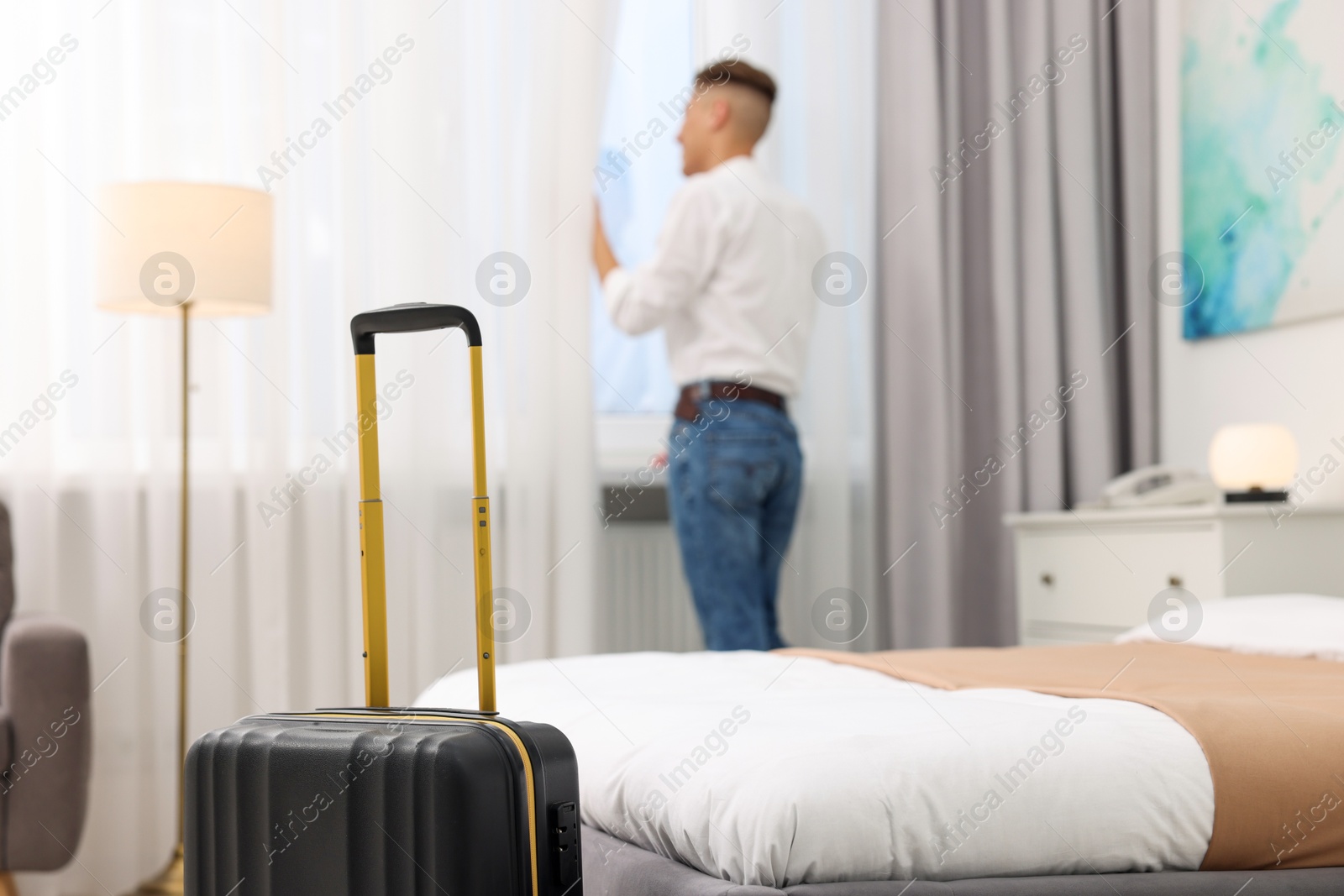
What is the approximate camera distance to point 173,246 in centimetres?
247

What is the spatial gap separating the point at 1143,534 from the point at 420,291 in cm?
171

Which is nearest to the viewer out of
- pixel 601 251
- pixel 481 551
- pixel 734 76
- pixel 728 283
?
pixel 481 551

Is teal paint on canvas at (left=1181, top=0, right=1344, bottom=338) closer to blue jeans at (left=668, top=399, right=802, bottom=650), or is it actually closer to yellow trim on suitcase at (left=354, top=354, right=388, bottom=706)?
blue jeans at (left=668, top=399, right=802, bottom=650)

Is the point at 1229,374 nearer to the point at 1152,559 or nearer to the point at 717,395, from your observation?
the point at 1152,559

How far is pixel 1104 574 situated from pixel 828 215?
1.14m

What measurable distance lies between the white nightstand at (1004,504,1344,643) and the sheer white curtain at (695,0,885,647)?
0.44m

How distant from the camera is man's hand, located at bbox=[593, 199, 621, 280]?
118 inches

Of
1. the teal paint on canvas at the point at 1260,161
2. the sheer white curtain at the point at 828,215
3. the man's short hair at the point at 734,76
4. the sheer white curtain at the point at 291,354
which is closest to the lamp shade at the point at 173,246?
the sheer white curtain at the point at 291,354

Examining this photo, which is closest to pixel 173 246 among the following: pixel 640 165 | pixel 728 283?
pixel 728 283

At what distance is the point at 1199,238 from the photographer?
3.14m

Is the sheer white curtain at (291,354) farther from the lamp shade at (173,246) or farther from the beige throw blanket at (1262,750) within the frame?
the beige throw blanket at (1262,750)

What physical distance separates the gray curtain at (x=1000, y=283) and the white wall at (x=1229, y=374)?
49mm

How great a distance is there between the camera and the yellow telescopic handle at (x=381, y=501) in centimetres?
109

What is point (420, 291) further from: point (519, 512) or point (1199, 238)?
point (1199, 238)
